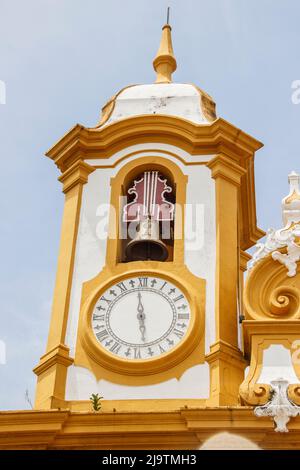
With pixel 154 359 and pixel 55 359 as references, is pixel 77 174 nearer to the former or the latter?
pixel 55 359

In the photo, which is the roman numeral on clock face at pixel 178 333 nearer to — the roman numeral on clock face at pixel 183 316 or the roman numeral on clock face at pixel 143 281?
the roman numeral on clock face at pixel 183 316

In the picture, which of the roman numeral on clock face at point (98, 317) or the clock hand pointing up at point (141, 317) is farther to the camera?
the roman numeral on clock face at point (98, 317)

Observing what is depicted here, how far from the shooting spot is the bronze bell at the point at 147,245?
55.8 feet

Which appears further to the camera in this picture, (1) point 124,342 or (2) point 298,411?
(1) point 124,342

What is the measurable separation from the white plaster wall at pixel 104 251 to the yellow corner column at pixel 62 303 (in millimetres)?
86

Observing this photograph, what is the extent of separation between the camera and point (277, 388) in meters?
14.4

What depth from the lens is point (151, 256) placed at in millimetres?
17109

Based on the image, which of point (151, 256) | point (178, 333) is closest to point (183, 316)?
point (178, 333)

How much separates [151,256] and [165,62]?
179 inches

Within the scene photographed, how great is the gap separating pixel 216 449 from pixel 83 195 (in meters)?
5.06

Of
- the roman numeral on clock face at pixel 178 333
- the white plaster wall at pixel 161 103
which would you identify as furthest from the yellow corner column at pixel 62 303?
the roman numeral on clock face at pixel 178 333

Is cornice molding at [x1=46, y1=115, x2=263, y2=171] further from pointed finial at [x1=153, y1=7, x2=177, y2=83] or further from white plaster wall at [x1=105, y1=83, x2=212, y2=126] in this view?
pointed finial at [x1=153, y1=7, x2=177, y2=83]
